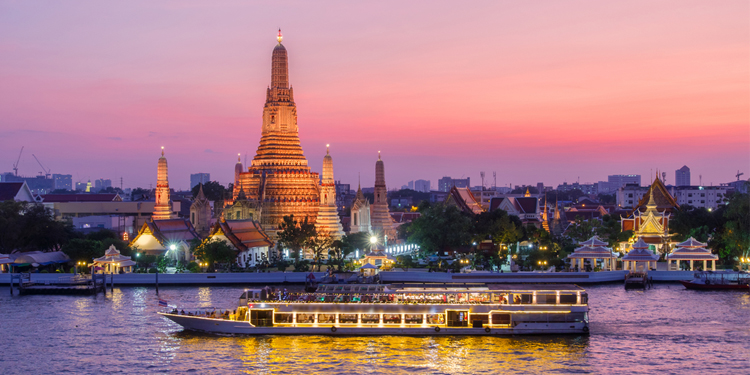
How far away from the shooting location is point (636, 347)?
4272cm

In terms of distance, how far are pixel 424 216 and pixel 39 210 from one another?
37549 mm

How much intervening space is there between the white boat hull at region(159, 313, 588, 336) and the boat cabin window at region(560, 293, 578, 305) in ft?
4.03

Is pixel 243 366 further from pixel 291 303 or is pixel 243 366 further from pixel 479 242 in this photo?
pixel 479 242

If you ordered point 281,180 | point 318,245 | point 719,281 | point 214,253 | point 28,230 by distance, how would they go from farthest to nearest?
1. point 281,180
2. point 318,245
3. point 28,230
4. point 214,253
5. point 719,281

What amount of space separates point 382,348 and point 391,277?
89.8 ft

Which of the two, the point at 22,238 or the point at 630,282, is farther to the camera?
the point at 22,238

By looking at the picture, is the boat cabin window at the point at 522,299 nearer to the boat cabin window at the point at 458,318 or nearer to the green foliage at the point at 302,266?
the boat cabin window at the point at 458,318

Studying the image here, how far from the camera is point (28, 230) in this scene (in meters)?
78.8

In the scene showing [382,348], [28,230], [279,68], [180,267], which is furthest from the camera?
[279,68]

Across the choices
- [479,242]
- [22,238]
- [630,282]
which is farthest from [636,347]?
[22,238]

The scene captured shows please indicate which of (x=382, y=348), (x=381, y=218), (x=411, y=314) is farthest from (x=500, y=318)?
(x=381, y=218)

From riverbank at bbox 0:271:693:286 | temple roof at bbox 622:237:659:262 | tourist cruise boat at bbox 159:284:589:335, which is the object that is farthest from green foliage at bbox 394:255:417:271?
tourist cruise boat at bbox 159:284:589:335

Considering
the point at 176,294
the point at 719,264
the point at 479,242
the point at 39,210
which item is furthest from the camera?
the point at 479,242

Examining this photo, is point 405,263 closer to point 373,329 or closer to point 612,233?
point 612,233
